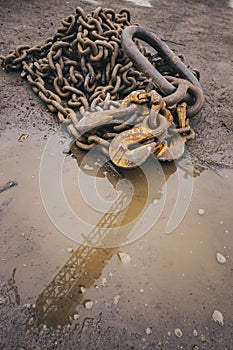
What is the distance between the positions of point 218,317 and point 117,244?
83 centimetres

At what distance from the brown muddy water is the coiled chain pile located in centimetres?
27

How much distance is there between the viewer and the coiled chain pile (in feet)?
9.86

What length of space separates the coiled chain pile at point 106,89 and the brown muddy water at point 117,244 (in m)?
0.27

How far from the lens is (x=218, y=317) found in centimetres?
209

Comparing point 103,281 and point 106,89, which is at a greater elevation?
point 106,89

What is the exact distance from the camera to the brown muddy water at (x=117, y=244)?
2.05m

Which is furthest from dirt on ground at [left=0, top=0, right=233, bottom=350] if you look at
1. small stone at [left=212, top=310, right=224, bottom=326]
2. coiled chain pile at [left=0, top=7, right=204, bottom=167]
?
coiled chain pile at [left=0, top=7, right=204, bottom=167]

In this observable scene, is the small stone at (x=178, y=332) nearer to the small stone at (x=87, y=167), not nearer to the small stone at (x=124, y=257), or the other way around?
the small stone at (x=124, y=257)

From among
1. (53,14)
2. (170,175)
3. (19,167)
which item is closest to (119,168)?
(170,175)

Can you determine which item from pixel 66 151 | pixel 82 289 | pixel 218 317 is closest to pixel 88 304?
pixel 82 289

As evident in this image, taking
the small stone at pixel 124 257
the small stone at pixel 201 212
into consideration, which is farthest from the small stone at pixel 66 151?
the small stone at pixel 201 212

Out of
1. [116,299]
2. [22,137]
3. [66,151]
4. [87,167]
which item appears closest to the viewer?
[116,299]

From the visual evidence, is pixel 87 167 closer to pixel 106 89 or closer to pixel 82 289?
pixel 106 89

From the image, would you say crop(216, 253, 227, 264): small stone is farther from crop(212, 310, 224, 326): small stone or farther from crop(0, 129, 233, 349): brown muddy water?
crop(212, 310, 224, 326): small stone
